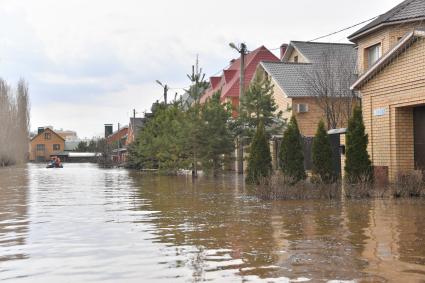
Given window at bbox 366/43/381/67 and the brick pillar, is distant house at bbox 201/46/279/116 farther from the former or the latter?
the brick pillar

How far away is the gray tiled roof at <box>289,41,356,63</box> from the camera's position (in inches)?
1476

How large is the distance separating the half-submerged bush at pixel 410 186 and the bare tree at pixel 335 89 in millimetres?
15354

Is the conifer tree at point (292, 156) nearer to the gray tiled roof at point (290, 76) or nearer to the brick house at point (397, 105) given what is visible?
the brick house at point (397, 105)

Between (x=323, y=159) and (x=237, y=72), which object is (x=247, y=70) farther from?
(x=323, y=159)

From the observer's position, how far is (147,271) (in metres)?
7.04

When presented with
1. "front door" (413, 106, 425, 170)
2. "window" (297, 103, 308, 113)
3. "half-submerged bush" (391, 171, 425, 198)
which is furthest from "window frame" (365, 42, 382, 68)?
"half-submerged bush" (391, 171, 425, 198)

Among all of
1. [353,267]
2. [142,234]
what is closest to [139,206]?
[142,234]

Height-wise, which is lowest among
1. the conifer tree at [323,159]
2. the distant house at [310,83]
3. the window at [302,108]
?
the conifer tree at [323,159]

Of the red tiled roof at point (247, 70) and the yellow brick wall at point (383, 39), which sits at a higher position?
the red tiled roof at point (247, 70)

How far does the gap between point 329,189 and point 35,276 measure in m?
10.7

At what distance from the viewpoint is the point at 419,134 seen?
1833cm

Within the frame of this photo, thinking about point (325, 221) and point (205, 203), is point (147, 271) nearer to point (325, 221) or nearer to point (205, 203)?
point (325, 221)

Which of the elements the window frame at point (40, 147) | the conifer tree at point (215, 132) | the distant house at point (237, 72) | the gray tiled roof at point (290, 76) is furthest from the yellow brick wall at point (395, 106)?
the window frame at point (40, 147)

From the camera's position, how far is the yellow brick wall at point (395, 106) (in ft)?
55.8
